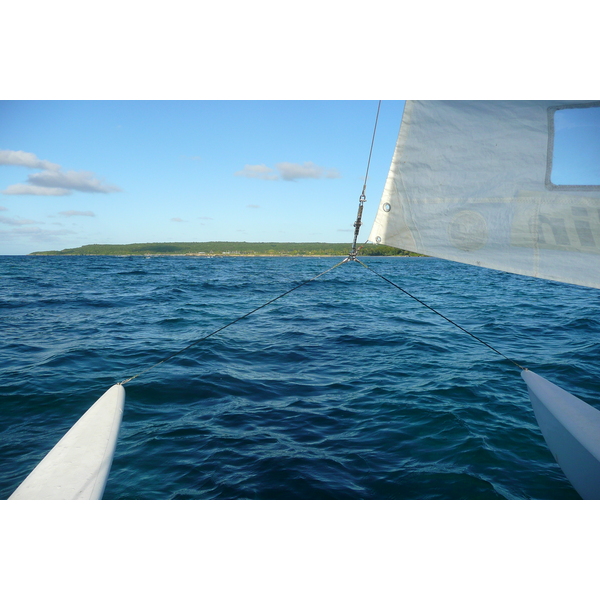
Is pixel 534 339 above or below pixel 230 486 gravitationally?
above

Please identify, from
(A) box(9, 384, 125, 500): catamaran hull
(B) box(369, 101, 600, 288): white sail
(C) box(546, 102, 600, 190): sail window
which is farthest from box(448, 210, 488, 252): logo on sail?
(A) box(9, 384, 125, 500): catamaran hull

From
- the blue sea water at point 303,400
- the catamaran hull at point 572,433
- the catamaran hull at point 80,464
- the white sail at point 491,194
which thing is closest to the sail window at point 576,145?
the white sail at point 491,194

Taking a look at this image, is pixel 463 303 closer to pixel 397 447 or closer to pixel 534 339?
pixel 534 339

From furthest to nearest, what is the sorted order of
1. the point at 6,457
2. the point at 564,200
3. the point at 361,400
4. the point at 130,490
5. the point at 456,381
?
the point at 456,381
the point at 361,400
the point at 6,457
the point at 130,490
the point at 564,200

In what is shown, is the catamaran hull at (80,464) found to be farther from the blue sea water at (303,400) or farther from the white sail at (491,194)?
the white sail at (491,194)

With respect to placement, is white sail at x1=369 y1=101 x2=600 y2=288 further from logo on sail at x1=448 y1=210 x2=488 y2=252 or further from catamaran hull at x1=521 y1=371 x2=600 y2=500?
catamaran hull at x1=521 y1=371 x2=600 y2=500

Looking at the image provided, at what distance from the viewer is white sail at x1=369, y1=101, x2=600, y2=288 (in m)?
3.56

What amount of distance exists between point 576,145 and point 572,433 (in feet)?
9.30

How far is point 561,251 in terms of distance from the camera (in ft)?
11.9

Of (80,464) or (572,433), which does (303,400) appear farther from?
(572,433)

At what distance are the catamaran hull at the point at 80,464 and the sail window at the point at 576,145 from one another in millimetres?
4796

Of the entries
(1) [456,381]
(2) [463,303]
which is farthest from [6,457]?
(2) [463,303]

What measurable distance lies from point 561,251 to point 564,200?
439mm

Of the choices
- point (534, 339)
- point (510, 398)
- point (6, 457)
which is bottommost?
point (6, 457)
